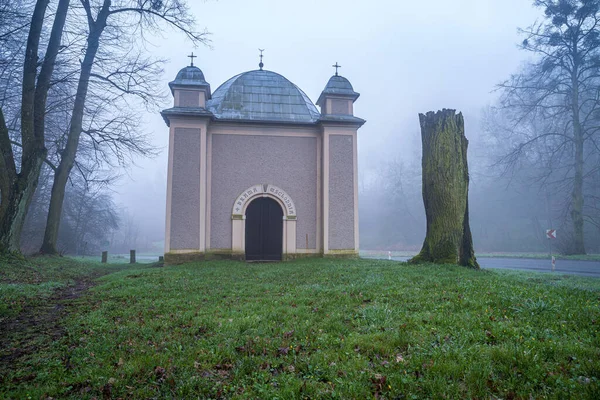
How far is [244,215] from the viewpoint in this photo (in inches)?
710

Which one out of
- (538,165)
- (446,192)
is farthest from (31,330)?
(538,165)

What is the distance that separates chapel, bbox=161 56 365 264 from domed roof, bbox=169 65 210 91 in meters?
0.05

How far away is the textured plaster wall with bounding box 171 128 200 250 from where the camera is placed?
16.9 m

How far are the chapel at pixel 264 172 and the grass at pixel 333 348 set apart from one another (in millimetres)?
10665

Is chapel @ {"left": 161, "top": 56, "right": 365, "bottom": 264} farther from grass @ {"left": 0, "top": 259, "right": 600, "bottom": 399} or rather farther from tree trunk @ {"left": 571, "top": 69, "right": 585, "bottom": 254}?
tree trunk @ {"left": 571, "top": 69, "right": 585, "bottom": 254}

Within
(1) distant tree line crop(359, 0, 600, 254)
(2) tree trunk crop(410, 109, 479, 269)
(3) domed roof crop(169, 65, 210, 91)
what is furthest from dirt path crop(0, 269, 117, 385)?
(1) distant tree line crop(359, 0, 600, 254)

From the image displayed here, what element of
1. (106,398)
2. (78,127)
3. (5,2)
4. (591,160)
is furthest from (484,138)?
(106,398)

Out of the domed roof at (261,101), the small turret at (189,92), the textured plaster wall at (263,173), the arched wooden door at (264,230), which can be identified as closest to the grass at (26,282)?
the textured plaster wall at (263,173)

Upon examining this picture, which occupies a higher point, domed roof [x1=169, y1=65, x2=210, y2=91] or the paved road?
domed roof [x1=169, y1=65, x2=210, y2=91]

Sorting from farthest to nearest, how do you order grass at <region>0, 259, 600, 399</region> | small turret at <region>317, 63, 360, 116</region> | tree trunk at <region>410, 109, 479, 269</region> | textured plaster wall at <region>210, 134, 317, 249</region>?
1. small turret at <region>317, 63, 360, 116</region>
2. textured plaster wall at <region>210, 134, 317, 249</region>
3. tree trunk at <region>410, 109, 479, 269</region>
4. grass at <region>0, 259, 600, 399</region>

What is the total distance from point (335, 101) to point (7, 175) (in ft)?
45.1

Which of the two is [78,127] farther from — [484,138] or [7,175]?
[484,138]

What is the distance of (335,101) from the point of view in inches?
749

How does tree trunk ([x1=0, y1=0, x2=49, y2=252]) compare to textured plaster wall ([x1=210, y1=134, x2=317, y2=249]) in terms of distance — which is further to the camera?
textured plaster wall ([x1=210, y1=134, x2=317, y2=249])
